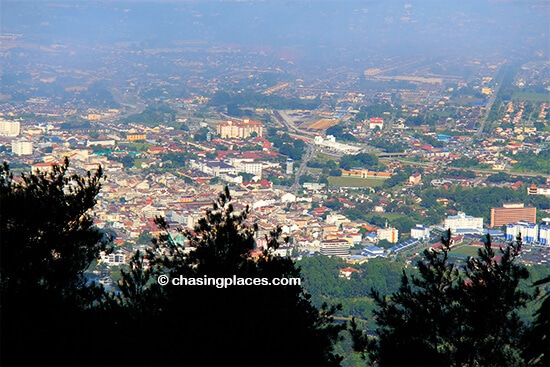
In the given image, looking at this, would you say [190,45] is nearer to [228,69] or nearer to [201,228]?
[228,69]

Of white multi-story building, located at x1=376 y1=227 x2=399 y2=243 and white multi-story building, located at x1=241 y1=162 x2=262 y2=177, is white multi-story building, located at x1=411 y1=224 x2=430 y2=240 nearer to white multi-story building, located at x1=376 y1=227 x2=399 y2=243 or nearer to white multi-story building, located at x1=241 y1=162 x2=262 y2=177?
white multi-story building, located at x1=376 y1=227 x2=399 y2=243

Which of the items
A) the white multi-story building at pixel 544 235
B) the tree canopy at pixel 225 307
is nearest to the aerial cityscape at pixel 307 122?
the white multi-story building at pixel 544 235

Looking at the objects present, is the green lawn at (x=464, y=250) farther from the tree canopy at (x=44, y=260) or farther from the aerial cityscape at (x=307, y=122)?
the tree canopy at (x=44, y=260)

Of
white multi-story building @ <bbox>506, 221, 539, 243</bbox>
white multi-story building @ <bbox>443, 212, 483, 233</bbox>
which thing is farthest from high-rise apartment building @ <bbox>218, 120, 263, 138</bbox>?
white multi-story building @ <bbox>506, 221, 539, 243</bbox>

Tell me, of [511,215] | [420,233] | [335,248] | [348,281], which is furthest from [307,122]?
[348,281]

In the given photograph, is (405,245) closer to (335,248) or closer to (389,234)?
(389,234)
